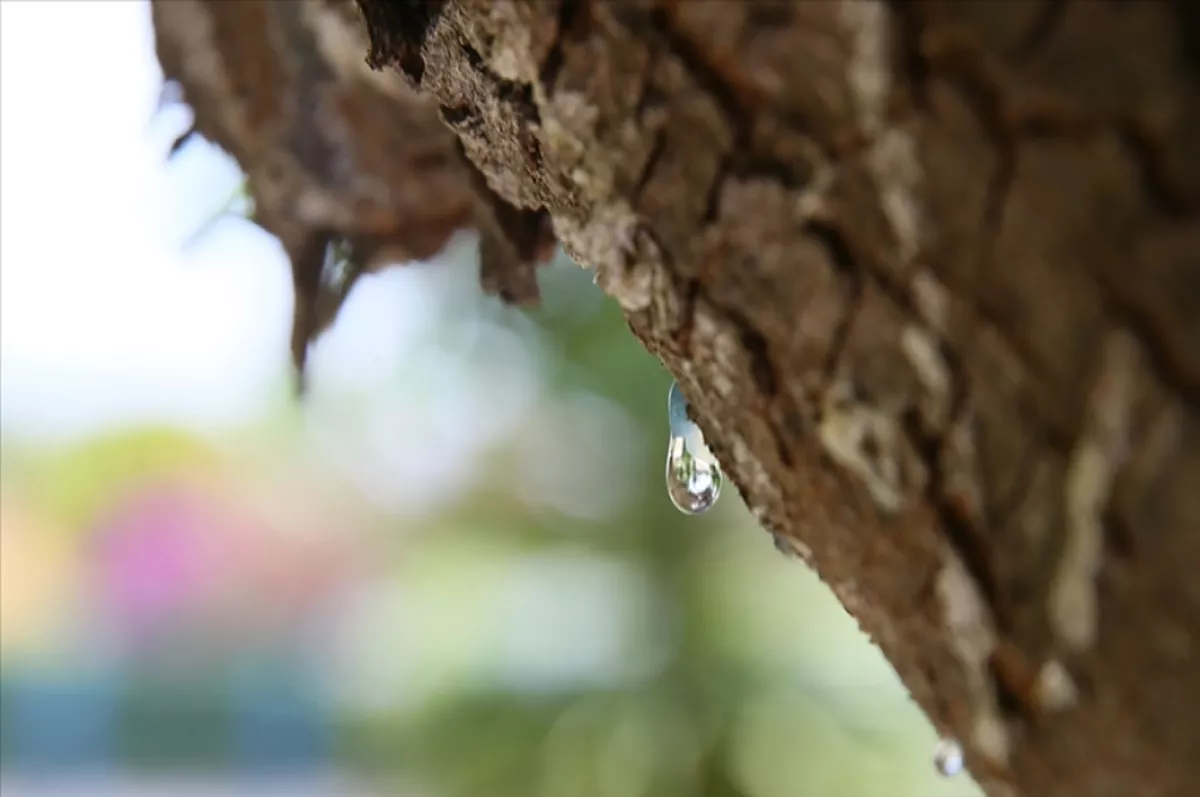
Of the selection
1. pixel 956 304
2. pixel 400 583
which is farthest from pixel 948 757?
pixel 400 583

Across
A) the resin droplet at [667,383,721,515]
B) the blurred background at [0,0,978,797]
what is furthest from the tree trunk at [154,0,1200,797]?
the blurred background at [0,0,978,797]

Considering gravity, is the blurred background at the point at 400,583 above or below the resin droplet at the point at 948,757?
below

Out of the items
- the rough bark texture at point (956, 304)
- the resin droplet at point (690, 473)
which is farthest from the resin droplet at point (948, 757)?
the resin droplet at point (690, 473)

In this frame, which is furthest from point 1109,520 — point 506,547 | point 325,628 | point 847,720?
point 325,628

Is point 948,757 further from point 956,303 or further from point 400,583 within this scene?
point 400,583

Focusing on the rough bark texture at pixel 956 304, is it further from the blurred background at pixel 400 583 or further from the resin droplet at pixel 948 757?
the blurred background at pixel 400 583

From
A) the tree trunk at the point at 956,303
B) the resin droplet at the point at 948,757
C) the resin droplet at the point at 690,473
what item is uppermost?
the tree trunk at the point at 956,303

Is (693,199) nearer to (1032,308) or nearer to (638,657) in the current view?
(1032,308)
